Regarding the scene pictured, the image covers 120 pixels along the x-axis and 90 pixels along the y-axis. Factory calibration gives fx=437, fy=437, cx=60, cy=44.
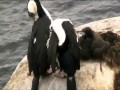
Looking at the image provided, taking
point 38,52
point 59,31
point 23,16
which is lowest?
point 23,16

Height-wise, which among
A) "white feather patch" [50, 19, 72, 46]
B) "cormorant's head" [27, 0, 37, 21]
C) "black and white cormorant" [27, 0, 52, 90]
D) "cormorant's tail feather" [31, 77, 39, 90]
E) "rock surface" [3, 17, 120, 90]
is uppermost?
"cormorant's head" [27, 0, 37, 21]

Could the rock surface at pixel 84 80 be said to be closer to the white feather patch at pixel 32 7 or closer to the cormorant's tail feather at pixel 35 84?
the cormorant's tail feather at pixel 35 84

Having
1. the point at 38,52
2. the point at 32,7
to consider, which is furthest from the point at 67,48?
the point at 32,7

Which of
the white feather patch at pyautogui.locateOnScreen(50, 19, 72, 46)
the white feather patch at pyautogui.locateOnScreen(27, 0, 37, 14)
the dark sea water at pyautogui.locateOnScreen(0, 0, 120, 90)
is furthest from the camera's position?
the dark sea water at pyautogui.locateOnScreen(0, 0, 120, 90)

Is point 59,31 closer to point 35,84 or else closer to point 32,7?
point 32,7

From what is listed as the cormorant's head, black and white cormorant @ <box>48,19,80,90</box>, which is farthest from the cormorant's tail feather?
the cormorant's head

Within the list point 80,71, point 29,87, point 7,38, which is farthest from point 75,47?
point 7,38

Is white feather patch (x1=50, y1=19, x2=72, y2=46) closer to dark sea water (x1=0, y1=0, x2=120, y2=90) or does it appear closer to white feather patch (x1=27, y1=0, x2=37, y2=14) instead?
white feather patch (x1=27, y1=0, x2=37, y2=14)

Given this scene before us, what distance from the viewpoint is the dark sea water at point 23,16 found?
13.1m

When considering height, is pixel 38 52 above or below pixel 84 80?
above

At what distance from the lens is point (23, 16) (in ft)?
49.3

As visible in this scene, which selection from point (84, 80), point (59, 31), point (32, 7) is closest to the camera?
point (59, 31)

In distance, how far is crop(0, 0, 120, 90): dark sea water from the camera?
13052mm

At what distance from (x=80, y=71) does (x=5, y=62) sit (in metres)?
4.72
